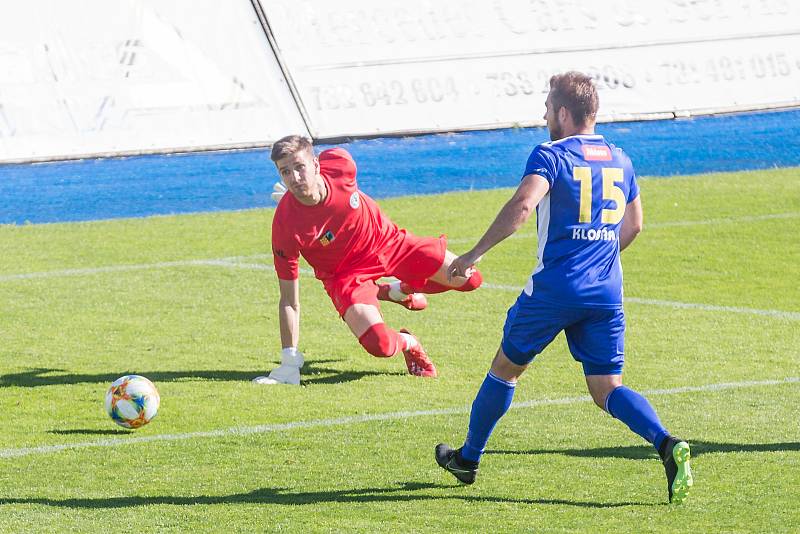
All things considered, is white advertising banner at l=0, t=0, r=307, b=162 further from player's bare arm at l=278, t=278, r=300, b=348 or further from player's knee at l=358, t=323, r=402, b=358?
player's knee at l=358, t=323, r=402, b=358

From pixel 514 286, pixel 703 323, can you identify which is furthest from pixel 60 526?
pixel 514 286

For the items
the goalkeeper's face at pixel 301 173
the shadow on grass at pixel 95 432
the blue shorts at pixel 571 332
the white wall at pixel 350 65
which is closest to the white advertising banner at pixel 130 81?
the white wall at pixel 350 65

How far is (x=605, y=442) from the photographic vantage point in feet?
20.1

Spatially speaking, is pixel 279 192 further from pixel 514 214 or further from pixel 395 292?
pixel 514 214

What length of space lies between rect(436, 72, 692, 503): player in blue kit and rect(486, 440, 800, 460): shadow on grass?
25.3 inches

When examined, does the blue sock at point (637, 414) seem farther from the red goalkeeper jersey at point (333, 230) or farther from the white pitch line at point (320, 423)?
the red goalkeeper jersey at point (333, 230)

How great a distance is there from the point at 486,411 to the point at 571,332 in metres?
0.47

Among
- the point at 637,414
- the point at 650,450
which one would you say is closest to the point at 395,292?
the point at 650,450

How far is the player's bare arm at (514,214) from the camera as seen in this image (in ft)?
16.4

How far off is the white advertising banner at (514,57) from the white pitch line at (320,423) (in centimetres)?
1281

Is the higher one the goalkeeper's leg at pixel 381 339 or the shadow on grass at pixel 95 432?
the goalkeeper's leg at pixel 381 339

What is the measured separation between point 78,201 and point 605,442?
1241cm

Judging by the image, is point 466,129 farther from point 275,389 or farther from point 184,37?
point 275,389

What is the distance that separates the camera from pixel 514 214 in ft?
16.4
